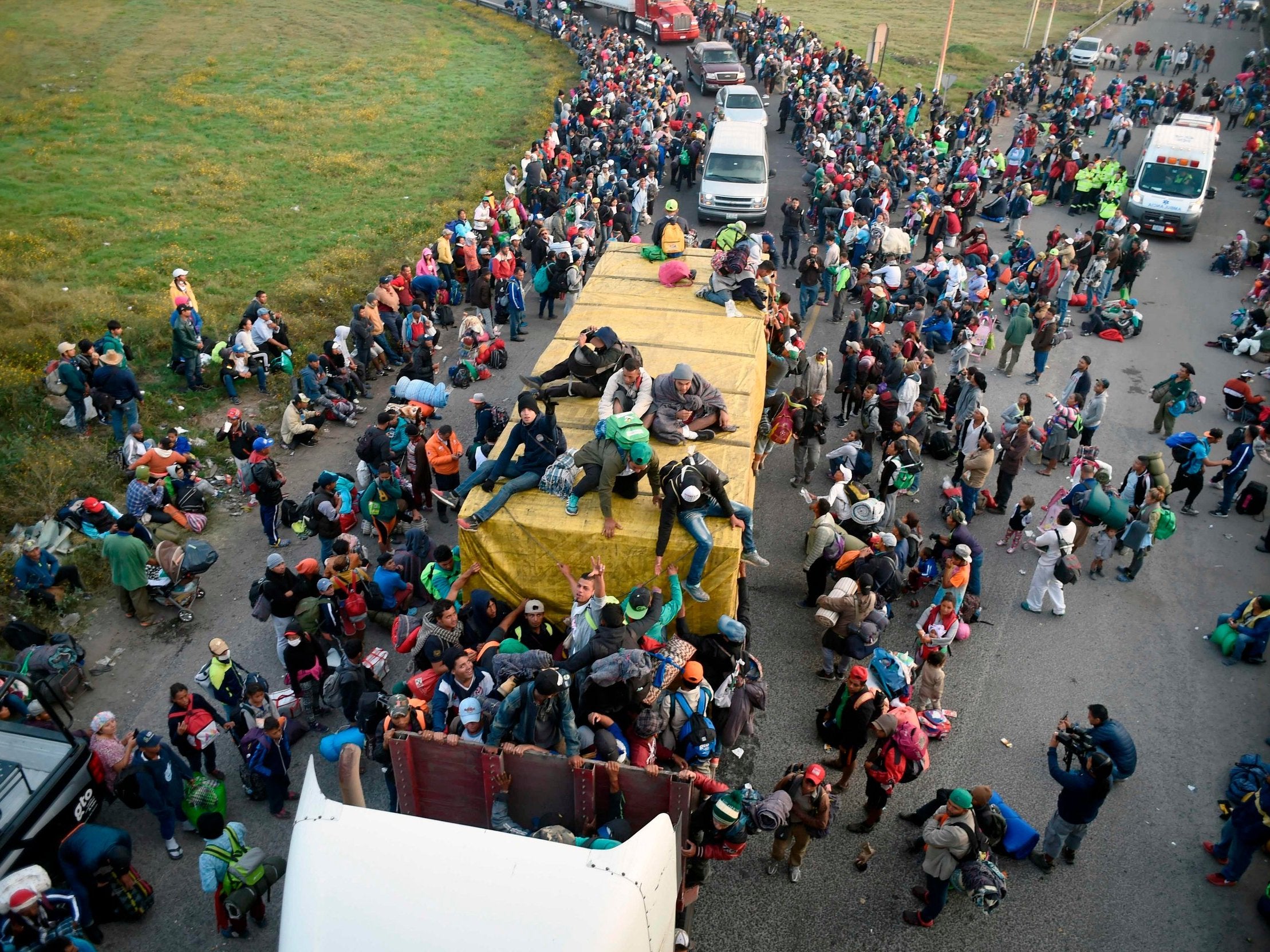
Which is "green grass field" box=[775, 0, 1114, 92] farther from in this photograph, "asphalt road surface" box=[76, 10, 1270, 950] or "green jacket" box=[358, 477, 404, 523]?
"green jacket" box=[358, 477, 404, 523]

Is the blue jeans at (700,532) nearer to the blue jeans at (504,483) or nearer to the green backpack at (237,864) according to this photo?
the blue jeans at (504,483)

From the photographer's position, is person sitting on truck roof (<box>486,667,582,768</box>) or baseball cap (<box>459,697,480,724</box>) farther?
baseball cap (<box>459,697,480,724</box>)

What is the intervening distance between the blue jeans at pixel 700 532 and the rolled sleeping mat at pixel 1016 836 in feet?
11.2

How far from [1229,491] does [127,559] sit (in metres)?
15.3

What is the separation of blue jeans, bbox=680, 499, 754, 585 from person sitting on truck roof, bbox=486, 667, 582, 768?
2.09 meters

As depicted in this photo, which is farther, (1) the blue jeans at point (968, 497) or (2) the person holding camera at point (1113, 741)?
(1) the blue jeans at point (968, 497)

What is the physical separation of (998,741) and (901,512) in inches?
177

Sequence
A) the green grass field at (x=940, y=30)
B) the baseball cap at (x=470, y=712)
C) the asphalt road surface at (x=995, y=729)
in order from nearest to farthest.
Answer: the baseball cap at (x=470, y=712) < the asphalt road surface at (x=995, y=729) < the green grass field at (x=940, y=30)

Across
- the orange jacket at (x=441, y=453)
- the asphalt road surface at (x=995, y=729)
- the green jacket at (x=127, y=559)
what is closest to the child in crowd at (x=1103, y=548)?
the asphalt road surface at (x=995, y=729)

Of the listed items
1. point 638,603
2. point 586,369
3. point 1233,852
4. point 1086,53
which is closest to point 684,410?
point 586,369

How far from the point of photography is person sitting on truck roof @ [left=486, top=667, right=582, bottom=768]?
6.96 m

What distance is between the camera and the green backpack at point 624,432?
8430 millimetres

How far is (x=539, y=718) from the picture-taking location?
7.04 m

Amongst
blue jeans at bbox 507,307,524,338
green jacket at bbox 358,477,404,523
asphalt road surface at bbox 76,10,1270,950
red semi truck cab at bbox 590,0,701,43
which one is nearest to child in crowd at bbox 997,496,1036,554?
asphalt road surface at bbox 76,10,1270,950
